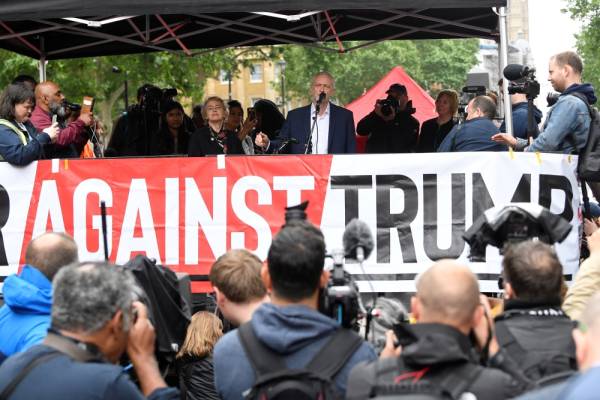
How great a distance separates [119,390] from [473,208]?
4280mm

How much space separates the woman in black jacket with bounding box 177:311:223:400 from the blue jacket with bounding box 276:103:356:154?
135 inches

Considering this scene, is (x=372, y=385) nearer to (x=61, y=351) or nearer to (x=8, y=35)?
(x=61, y=351)

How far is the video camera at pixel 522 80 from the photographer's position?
7918 millimetres

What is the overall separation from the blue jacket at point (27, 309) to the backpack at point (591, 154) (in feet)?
14.7

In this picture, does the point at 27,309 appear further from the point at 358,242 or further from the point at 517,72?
the point at 517,72

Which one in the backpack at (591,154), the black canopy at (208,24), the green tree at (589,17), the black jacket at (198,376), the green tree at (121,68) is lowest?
the black jacket at (198,376)

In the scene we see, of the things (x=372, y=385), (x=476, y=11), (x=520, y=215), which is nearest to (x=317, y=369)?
(x=372, y=385)

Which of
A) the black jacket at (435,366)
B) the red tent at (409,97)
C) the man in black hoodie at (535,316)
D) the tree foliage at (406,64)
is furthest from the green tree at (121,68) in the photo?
the tree foliage at (406,64)

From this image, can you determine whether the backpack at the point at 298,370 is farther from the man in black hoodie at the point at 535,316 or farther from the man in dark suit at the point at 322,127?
the man in dark suit at the point at 322,127

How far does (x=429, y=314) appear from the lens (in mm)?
3855

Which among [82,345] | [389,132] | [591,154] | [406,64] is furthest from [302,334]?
[406,64]

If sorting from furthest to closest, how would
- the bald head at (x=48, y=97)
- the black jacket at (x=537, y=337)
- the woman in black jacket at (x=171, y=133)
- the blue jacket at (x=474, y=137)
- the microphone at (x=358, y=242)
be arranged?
1. the woman in black jacket at (x=171, y=133)
2. the bald head at (x=48, y=97)
3. the blue jacket at (x=474, y=137)
4. the microphone at (x=358, y=242)
5. the black jacket at (x=537, y=337)

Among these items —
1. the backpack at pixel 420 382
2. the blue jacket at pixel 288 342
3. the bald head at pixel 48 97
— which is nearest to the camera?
the backpack at pixel 420 382


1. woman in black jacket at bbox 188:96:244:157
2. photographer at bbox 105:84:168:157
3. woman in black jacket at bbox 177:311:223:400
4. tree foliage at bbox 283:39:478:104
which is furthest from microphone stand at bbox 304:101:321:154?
tree foliage at bbox 283:39:478:104
